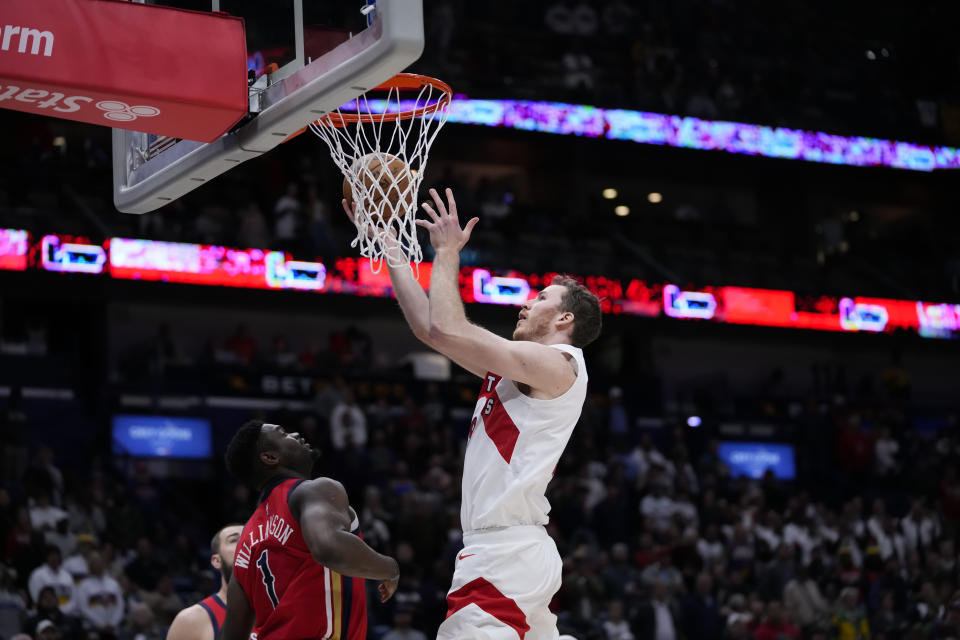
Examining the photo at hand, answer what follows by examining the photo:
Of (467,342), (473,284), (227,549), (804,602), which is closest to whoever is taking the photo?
(467,342)

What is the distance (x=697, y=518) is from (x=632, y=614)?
3553 mm

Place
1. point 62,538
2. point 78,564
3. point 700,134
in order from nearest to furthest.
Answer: point 78,564 → point 62,538 → point 700,134

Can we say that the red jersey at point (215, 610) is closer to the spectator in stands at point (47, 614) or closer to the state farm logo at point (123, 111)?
the state farm logo at point (123, 111)

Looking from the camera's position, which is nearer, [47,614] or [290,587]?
[290,587]

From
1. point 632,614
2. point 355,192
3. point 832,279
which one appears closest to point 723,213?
point 832,279

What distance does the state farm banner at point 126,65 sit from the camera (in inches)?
195

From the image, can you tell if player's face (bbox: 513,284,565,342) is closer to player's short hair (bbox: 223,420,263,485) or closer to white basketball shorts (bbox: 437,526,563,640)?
white basketball shorts (bbox: 437,526,563,640)

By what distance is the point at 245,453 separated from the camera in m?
5.26

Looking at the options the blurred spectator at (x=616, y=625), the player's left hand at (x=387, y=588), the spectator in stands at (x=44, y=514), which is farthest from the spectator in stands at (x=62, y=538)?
the player's left hand at (x=387, y=588)

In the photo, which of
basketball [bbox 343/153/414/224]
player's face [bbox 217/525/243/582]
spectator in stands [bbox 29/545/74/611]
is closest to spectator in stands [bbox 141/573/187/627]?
spectator in stands [bbox 29/545/74/611]

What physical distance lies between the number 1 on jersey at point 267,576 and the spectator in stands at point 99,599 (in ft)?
22.9

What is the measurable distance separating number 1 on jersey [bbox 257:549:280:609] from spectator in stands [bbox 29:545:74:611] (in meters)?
7.25

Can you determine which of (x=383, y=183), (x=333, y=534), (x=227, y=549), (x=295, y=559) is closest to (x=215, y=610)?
(x=227, y=549)

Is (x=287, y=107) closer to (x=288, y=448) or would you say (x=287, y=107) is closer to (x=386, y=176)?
(x=386, y=176)
